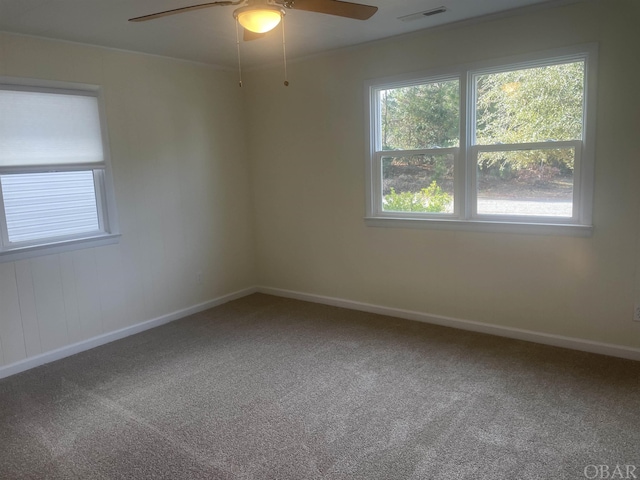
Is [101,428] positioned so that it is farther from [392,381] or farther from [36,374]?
[392,381]

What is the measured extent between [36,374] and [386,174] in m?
3.28

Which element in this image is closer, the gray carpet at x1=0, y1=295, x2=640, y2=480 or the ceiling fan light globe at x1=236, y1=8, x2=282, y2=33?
the ceiling fan light globe at x1=236, y1=8, x2=282, y2=33

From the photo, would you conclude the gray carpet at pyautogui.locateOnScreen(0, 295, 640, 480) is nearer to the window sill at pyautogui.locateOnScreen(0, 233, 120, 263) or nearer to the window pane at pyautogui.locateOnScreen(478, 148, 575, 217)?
the window sill at pyautogui.locateOnScreen(0, 233, 120, 263)

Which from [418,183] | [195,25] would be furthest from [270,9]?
[418,183]

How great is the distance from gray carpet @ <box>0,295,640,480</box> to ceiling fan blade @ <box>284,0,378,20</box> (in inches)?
88.7

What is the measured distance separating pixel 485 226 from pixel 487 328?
0.86 m

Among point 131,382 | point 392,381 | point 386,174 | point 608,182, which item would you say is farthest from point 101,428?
point 608,182

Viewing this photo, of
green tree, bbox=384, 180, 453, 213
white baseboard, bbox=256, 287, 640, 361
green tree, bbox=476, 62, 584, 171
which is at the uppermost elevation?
green tree, bbox=476, 62, 584, 171

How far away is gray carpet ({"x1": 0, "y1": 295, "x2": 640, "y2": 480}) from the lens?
7.47 ft

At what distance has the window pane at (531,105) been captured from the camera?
130 inches

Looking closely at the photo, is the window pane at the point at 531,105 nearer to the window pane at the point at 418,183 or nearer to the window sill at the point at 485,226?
the window pane at the point at 418,183

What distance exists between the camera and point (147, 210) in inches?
167

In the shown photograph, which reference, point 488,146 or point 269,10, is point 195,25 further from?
point 488,146

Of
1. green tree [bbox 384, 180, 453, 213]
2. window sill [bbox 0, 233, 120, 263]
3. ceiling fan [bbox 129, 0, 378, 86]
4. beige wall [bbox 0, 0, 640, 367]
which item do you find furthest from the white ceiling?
window sill [bbox 0, 233, 120, 263]
